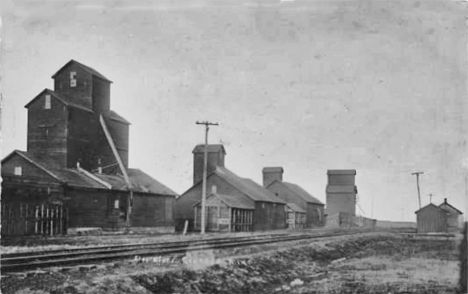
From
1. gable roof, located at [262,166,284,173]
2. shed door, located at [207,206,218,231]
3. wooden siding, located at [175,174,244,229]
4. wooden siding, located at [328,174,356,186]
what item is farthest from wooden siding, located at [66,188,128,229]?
gable roof, located at [262,166,284,173]

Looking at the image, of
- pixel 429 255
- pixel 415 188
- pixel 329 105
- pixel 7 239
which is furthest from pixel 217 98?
pixel 7 239

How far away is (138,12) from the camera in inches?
504

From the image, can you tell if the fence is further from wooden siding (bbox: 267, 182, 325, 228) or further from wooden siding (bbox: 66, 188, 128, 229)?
wooden siding (bbox: 267, 182, 325, 228)

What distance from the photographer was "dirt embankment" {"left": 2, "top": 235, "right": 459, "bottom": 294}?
10398 mm

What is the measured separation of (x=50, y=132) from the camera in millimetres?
27672

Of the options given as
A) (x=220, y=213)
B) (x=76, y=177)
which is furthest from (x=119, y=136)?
(x=220, y=213)

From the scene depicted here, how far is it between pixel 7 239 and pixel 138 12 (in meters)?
10.7

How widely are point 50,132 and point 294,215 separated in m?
22.8

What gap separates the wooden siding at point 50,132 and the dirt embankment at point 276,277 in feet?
45.9

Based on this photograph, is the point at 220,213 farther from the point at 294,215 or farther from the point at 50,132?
the point at 294,215

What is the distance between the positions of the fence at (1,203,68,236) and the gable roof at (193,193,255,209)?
28.7 ft

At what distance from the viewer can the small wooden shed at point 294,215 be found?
144 ft

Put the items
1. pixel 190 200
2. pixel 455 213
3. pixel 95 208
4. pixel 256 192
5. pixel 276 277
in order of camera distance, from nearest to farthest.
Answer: pixel 276 277 < pixel 455 213 < pixel 95 208 < pixel 190 200 < pixel 256 192

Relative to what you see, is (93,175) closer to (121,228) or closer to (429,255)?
(121,228)
